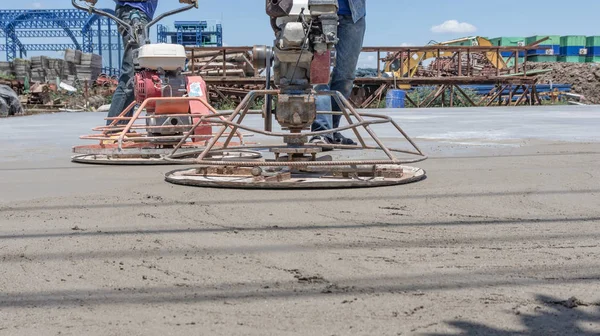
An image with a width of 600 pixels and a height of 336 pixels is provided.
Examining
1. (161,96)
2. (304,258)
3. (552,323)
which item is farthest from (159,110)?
(552,323)

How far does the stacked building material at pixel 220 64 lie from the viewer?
64.7 feet

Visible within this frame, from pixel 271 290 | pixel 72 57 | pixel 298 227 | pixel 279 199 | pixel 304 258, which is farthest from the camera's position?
pixel 72 57

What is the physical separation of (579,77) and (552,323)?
32700 mm

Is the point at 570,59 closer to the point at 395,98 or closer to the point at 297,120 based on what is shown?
the point at 395,98

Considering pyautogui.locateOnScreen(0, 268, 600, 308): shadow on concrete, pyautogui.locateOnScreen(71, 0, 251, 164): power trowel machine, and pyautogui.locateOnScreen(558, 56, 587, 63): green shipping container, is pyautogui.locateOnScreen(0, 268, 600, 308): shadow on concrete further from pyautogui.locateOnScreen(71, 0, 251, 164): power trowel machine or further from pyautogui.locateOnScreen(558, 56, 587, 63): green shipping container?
pyautogui.locateOnScreen(558, 56, 587, 63): green shipping container

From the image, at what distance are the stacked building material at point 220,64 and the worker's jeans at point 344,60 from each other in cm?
1424

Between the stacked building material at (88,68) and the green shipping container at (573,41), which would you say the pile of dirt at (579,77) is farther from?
the stacked building material at (88,68)

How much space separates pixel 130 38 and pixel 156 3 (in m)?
0.82

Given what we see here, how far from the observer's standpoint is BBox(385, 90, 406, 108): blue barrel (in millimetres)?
18297

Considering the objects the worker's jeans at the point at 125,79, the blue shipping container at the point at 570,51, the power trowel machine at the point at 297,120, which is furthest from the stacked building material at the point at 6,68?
the blue shipping container at the point at 570,51

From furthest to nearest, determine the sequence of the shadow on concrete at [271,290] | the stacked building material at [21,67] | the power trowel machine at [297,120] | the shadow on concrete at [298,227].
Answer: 1. the stacked building material at [21,67]
2. the power trowel machine at [297,120]
3. the shadow on concrete at [298,227]
4. the shadow on concrete at [271,290]

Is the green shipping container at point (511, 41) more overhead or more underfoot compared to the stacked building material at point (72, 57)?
more overhead

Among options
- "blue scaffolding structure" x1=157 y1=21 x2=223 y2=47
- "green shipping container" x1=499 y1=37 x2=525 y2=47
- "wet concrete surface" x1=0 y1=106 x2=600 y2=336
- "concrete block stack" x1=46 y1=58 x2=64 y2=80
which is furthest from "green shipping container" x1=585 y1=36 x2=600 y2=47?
"wet concrete surface" x1=0 y1=106 x2=600 y2=336

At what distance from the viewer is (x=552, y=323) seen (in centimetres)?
157
